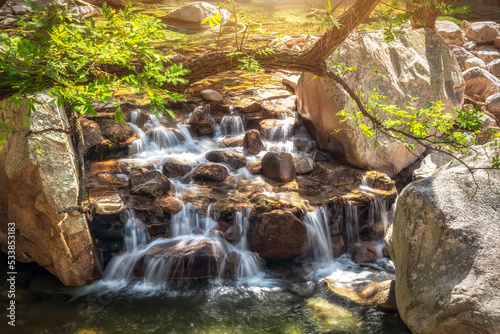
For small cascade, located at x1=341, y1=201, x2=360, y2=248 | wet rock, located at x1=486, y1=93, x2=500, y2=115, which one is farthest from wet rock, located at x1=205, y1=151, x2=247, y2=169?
wet rock, located at x1=486, y1=93, x2=500, y2=115

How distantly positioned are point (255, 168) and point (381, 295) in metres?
3.22

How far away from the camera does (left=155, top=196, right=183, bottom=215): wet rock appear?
6.85m

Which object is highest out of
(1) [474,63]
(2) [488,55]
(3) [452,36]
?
(3) [452,36]

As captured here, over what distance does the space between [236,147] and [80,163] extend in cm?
531

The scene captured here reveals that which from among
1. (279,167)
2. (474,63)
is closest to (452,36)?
(474,63)

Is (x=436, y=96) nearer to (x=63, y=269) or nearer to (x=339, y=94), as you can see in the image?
(x=339, y=94)

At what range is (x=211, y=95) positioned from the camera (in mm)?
10086

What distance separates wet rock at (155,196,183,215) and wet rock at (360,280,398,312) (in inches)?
117

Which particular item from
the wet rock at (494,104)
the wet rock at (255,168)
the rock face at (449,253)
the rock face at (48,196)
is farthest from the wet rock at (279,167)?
the wet rock at (494,104)

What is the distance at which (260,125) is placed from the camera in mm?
9508

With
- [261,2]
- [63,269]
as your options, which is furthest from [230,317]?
[261,2]

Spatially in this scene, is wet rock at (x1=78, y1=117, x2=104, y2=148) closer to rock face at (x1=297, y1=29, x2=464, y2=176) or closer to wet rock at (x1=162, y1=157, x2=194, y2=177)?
wet rock at (x1=162, y1=157, x2=194, y2=177)

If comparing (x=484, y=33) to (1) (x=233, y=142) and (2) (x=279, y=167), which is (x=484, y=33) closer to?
(1) (x=233, y=142)

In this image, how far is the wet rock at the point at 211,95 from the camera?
10.0 metres
